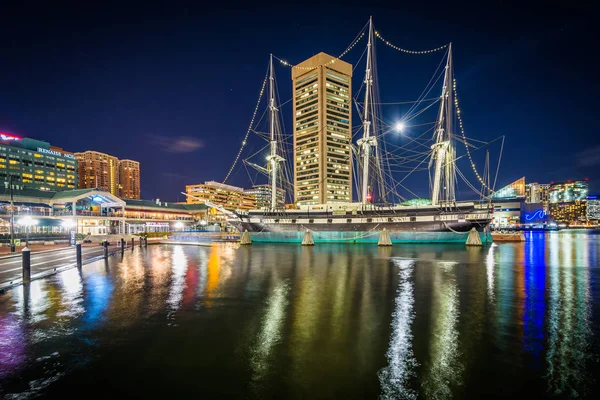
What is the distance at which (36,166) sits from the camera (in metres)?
136

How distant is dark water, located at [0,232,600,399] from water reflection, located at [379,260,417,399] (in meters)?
0.03

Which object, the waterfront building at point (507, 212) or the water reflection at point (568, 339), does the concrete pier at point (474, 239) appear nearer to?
the water reflection at point (568, 339)

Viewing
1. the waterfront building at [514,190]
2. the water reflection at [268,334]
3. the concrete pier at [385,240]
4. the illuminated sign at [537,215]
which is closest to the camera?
the water reflection at [268,334]

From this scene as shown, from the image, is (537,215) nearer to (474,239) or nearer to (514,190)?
(514,190)

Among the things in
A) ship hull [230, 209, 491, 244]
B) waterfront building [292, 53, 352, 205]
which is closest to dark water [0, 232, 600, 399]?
ship hull [230, 209, 491, 244]

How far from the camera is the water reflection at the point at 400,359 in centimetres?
455

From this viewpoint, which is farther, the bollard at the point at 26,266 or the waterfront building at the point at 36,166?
the waterfront building at the point at 36,166

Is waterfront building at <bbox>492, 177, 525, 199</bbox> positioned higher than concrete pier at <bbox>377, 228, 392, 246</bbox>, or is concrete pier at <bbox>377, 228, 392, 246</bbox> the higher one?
waterfront building at <bbox>492, 177, 525, 199</bbox>

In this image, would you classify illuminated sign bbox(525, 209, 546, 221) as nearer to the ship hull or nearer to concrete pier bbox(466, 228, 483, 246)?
the ship hull

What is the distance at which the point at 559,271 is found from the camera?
55.9ft

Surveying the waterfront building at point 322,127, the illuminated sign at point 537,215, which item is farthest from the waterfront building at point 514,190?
the waterfront building at point 322,127

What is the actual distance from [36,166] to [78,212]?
107258 millimetres

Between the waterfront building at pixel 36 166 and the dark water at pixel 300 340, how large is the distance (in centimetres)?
15716

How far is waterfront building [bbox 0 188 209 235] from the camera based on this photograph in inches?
2240
